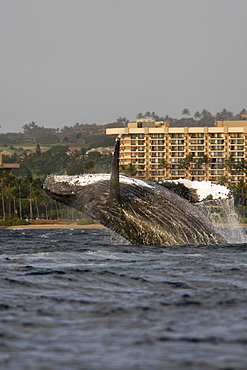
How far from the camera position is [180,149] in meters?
166

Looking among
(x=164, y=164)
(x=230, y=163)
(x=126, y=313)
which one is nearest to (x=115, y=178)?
(x=126, y=313)

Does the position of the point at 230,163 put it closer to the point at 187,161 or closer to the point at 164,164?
the point at 187,161

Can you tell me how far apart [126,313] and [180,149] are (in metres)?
158

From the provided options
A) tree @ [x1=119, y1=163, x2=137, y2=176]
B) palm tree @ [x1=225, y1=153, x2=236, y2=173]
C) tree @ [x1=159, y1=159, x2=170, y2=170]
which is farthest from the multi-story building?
tree @ [x1=119, y1=163, x2=137, y2=176]

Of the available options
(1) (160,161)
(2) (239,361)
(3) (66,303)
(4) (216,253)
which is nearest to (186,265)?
(4) (216,253)

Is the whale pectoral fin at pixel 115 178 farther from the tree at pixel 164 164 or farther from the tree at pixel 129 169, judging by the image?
the tree at pixel 164 164

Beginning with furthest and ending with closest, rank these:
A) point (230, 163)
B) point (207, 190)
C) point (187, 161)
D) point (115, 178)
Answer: point (187, 161) < point (230, 163) < point (207, 190) < point (115, 178)

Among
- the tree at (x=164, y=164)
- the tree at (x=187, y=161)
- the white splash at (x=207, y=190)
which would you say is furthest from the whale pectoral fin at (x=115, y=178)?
the tree at (x=164, y=164)

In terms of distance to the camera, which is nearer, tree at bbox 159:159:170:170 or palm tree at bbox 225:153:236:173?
palm tree at bbox 225:153:236:173

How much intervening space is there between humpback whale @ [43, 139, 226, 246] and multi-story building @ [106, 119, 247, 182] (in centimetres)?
14404

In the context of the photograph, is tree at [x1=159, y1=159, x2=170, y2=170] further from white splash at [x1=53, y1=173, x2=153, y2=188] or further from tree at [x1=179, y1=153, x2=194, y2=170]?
white splash at [x1=53, y1=173, x2=153, y2=188]

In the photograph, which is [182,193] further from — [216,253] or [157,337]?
[157,337]

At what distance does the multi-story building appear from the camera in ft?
532

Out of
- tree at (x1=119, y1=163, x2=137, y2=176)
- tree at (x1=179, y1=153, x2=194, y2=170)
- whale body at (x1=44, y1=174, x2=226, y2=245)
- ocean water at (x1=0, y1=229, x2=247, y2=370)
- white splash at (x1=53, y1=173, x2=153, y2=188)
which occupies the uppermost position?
white splash at (x1=53, y1=173, x2=153, y2=188)
